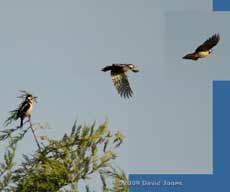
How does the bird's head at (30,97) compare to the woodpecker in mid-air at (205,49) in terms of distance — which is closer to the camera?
the bird's head at (30,97)

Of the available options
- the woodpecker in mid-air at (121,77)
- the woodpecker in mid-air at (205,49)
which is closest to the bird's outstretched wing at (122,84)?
the woodpecker in mid-air at (121,77)

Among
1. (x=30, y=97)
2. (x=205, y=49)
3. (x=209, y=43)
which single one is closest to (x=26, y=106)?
(x=30, y=97)

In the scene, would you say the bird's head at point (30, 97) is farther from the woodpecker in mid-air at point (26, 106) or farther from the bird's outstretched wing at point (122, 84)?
the bird's outstretched wing at point (122, 84)

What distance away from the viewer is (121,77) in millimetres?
13859

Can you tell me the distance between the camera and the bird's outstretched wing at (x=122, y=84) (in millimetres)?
13616

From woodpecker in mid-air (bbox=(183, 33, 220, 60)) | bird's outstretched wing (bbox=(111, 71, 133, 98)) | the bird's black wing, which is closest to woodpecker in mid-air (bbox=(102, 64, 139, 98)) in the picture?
bird's outstretched wing (bbox=(111, 71, 133, 98))

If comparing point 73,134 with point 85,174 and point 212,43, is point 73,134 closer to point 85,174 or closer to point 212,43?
point 85,174

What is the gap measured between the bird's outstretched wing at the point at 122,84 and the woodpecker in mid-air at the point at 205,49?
126cm

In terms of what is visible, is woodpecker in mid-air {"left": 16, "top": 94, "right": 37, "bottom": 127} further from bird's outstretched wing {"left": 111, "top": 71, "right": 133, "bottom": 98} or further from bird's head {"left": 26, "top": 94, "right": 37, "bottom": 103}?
bird's outstretched wing {"left": 111, "top": 71, "right": 133, "bottom": 98}

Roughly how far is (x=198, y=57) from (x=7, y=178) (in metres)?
4.66

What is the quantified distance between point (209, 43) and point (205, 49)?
0.72 ft

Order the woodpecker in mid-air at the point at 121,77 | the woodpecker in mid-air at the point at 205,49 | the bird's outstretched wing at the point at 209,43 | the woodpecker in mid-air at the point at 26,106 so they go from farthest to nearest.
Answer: the woodpecker in mid-air at the point at 121,77
the bird's outstretched wing at the point at 209,43
the woodpecker in mid-air at the point at 205,49
the woodpecker in mid-air at the point at 26,106

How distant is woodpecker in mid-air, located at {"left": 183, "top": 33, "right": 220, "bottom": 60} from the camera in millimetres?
12773

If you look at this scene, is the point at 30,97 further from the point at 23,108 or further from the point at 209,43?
the point at 209,43
